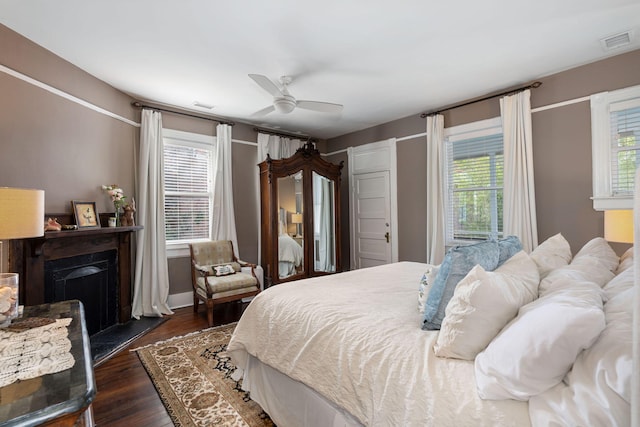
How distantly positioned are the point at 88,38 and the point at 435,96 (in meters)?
3.55

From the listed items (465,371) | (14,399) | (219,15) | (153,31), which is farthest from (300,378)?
(153,31)

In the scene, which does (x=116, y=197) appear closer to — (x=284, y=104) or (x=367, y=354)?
(x=284, y=104)

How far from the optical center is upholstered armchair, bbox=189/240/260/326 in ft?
11.6

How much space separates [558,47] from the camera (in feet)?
8.84

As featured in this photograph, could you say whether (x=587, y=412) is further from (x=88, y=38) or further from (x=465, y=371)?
(x=88, y=38)

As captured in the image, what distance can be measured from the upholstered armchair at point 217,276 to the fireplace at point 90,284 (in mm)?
872

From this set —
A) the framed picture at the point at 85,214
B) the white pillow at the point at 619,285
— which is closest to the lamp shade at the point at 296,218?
the framed picture at the point at 85,214

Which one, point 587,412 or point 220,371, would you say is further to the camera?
point 220,371

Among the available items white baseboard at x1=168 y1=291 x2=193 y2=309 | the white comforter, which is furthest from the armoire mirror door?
the white comforter

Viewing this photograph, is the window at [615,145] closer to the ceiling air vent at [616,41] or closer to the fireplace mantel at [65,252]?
the ceiling air vent at [616,41]

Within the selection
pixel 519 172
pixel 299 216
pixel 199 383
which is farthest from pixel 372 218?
pixel 199 383

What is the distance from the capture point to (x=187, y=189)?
4.31 m

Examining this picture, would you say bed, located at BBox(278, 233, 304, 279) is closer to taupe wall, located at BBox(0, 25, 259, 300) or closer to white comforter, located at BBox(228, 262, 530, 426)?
taupe wall, located at BBox(0, 25, 259, 300)

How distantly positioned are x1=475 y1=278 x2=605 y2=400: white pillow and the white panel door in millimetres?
3827
